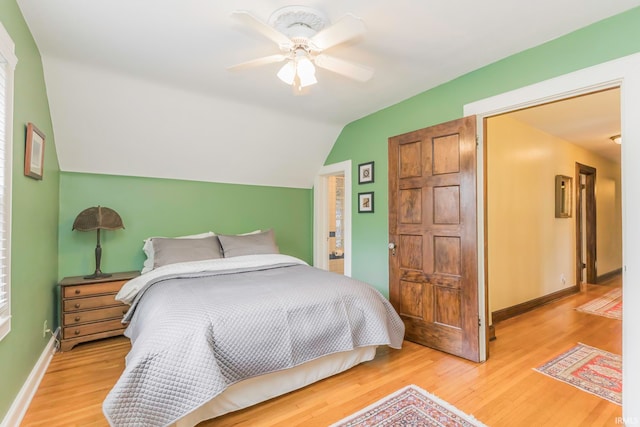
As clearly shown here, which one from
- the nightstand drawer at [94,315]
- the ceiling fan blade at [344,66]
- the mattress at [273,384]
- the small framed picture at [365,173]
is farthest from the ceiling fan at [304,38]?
the nightstand drawer at [94,315]

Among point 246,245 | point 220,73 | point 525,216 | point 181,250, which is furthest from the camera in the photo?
point 525,216

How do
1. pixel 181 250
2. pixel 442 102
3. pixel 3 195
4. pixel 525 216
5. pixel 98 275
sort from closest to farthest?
pixel 3 195, pixel 442 102, pixel 98 275, pixel 181 250, pixel 525 216

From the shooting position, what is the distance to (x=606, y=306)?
A: 394 cm

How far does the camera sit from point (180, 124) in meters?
3.27

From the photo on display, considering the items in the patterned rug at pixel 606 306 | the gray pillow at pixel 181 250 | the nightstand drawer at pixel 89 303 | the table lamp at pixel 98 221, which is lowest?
the patterned rug at pixel 606 306

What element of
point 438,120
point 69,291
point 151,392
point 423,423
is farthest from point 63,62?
point 423,423

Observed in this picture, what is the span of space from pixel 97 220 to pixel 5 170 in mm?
1464

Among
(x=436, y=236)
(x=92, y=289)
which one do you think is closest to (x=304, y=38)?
(x=436, y=236)

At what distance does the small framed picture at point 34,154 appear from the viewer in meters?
1.97

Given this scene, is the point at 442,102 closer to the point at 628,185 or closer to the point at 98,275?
the point at 628,185

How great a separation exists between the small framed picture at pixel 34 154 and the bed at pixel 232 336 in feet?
3.60

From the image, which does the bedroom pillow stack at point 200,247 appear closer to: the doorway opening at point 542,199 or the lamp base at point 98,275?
the lamp base at point 98,275

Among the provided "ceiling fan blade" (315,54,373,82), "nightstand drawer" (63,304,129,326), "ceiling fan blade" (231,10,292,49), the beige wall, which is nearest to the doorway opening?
the beige wall

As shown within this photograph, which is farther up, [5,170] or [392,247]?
[5,170]
